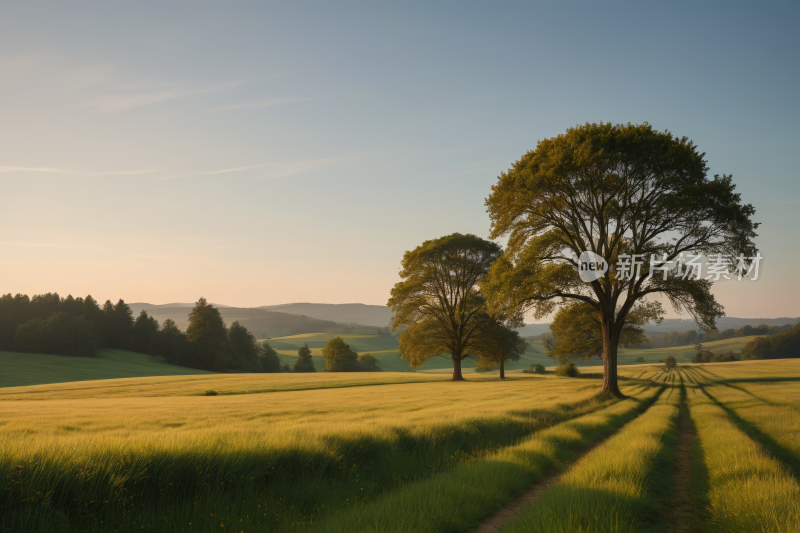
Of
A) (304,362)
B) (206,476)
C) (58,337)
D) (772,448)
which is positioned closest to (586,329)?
(772,448)

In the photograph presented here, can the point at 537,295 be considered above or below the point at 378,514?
above

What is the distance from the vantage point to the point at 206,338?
287 ft

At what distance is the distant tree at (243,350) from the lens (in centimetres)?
9662

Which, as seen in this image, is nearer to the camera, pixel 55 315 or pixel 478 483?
pixel 478 483

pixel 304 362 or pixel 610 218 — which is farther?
pixel 304 362

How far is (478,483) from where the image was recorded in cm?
743

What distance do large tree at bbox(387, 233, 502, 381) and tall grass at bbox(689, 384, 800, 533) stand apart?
109 ft

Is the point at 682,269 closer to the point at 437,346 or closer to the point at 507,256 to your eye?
the point at 507,256

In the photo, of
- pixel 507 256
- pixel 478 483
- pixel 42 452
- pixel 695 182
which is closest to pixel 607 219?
pixel 695 182

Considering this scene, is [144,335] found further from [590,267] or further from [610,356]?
[590,267]

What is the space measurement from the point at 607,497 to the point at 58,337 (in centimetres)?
9888

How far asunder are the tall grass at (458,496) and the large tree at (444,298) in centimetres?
3327

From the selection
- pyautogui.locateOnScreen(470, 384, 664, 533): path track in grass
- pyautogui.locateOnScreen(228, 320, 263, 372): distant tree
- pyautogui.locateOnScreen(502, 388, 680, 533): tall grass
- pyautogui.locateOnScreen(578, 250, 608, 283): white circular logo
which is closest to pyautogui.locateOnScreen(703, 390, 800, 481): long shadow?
pyautogui.locateOnScreen(502, 388, 680, 533): tall grass

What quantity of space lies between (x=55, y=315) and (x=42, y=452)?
96.7 metres
